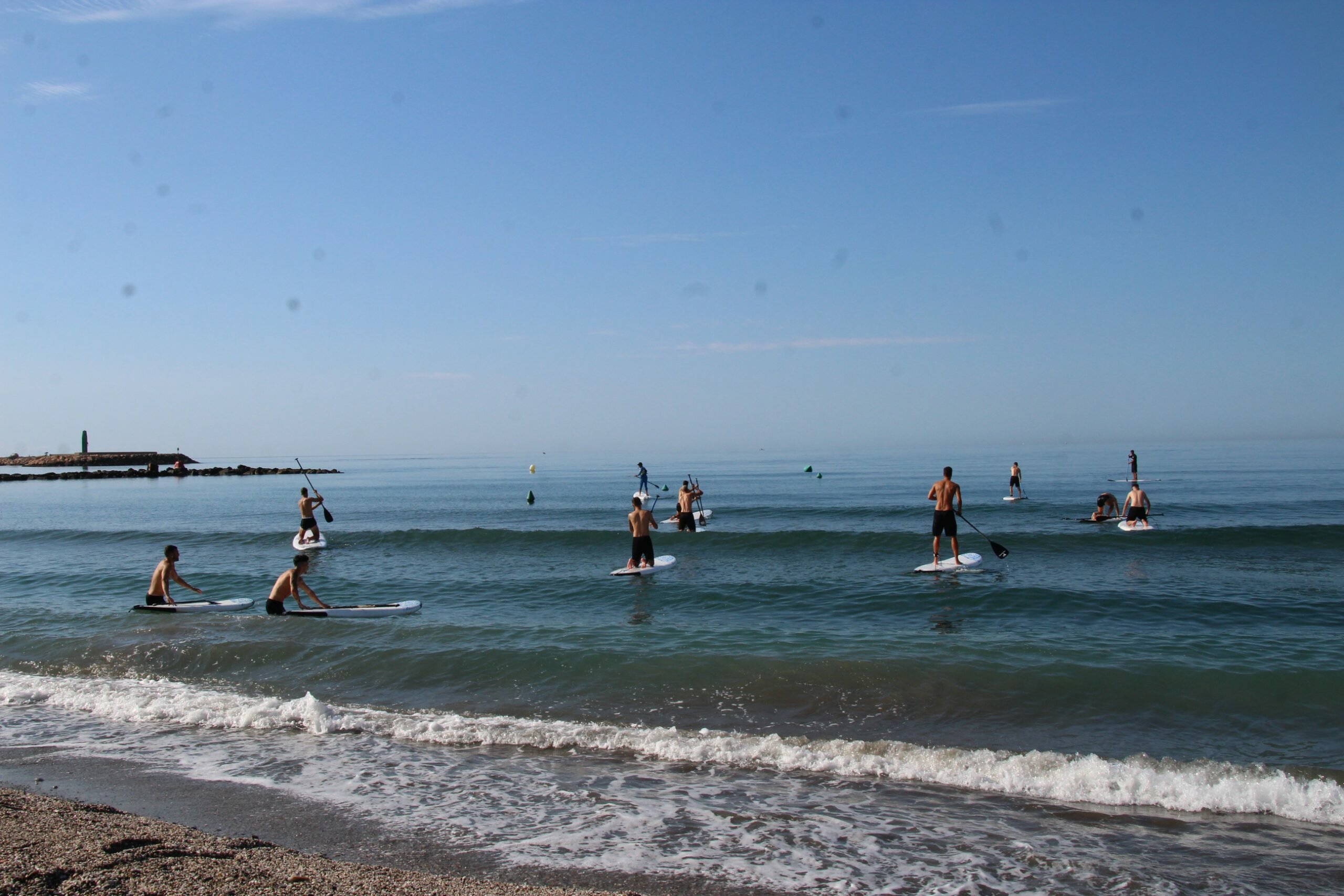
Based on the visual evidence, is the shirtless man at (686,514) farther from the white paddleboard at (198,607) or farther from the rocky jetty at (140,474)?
the rocky jetty at (140,474)

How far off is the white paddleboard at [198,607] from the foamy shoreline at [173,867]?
1018 cm

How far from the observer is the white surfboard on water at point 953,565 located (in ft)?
57.9

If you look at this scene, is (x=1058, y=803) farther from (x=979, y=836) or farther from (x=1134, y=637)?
(x=1134, y=637)

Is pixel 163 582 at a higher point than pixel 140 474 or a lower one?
lower

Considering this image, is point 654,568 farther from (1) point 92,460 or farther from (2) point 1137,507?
(1) point 92,460

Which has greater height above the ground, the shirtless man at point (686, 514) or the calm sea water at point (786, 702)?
the shirtless man at point (686, 514)

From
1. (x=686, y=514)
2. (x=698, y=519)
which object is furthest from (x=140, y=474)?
(x=686, y=514)

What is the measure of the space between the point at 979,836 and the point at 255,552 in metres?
24.1

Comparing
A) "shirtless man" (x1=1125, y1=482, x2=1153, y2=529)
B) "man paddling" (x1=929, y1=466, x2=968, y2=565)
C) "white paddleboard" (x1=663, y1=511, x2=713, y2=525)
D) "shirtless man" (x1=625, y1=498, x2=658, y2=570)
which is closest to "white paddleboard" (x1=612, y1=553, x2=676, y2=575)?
"shirtless man" (x1=625, y1=498, x2=658, y2=570)

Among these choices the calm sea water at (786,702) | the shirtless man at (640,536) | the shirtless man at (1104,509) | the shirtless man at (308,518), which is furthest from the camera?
the shirtless man at (1104,509)

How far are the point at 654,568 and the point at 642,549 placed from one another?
2.41 feet

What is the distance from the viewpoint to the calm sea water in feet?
19.3

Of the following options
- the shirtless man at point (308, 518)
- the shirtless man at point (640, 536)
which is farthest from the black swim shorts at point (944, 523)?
the shirtless man at point (308, 518)

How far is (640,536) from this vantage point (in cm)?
1844
